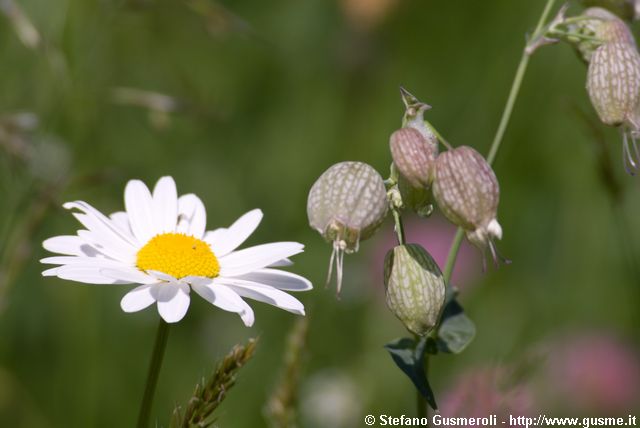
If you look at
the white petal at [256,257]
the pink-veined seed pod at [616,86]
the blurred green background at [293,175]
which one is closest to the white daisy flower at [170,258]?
the white petal at [256,257]

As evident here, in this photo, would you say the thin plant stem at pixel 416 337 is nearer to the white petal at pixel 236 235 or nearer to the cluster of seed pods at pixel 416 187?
the cluster of seed pods at pixel 416 187

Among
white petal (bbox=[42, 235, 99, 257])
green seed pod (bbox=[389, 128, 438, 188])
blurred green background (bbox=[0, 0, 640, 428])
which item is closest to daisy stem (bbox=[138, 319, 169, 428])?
white petal (bbox=[42, 235, 99, 257])

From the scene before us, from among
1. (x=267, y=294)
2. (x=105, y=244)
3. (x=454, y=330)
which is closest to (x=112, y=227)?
(x=105, y=244)

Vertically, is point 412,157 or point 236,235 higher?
point 412,157

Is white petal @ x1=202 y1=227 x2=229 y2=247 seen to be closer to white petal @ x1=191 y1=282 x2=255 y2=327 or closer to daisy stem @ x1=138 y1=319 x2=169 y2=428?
white petal @ x1=191 y1=282 x2=255 y2=327

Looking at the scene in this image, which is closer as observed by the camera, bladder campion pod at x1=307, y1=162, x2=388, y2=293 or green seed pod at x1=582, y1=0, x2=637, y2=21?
bladder campion pod at x1=307, y1=162, x2=388, y2=293

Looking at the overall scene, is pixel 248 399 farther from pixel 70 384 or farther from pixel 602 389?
pixel 602 389

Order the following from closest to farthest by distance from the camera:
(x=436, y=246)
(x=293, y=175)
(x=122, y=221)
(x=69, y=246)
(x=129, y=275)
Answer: (x=129, y=275) → (x=69, y=246) → (x=122, y=221) → (x=436, y=246) → (x=293, y=175)

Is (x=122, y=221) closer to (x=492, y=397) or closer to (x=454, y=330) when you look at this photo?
(x=454, y=330)
